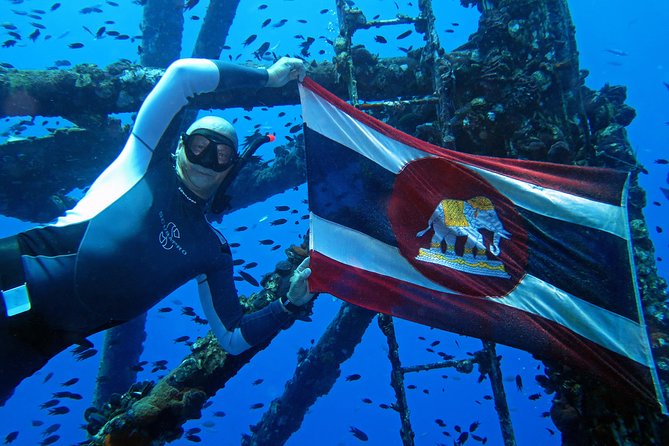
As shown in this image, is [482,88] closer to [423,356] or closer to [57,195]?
[57,195]

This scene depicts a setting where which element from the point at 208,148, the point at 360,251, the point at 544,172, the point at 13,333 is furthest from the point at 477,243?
the point at 13,333

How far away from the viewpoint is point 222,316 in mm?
3857

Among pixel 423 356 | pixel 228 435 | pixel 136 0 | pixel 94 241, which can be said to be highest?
pixel 136 0

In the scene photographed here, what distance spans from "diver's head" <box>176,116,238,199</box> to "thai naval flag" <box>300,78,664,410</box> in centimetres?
133

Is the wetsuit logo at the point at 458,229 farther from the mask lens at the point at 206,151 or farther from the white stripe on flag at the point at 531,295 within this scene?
the mask lens at the point at 206,151

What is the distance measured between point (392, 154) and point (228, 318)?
9.31 feet

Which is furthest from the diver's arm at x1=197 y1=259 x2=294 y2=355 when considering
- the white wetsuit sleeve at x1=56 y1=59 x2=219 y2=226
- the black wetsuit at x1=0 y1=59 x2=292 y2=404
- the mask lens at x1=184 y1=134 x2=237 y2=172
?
the white wetsuit sleeve at x1=56 y1=59 x2=219 y2=226

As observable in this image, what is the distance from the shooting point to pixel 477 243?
177 inches

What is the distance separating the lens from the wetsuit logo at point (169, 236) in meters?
3.30

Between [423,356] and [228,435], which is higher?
[423,356]

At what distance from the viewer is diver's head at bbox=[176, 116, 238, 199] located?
3.46 m

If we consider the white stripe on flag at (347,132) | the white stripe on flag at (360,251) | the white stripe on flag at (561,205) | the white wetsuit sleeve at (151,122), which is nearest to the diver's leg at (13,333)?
the white wetsuit sleeve at (151,122)

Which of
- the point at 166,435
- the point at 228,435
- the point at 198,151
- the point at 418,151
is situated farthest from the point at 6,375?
the point at 228,435

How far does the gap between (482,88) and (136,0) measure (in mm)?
14426
